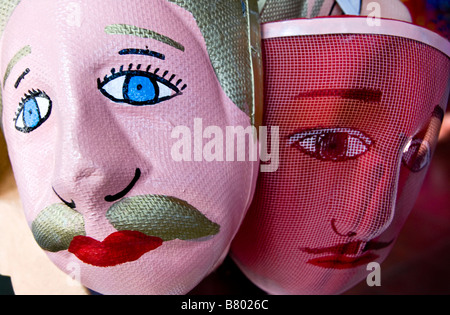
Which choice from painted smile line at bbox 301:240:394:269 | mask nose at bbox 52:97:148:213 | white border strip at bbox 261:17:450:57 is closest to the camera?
mask nose at bbox 52:97:148:213

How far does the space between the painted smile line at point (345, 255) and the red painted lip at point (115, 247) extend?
1.10 ft

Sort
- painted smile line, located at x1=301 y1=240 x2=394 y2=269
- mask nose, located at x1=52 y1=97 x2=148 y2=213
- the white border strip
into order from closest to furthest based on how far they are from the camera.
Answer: mask nose, located at x1=52 y1=97 x2=148 y2=213 < the white border strip < painted smile line, located at x1=301 y1=240 x2=394 y2=269

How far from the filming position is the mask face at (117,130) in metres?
0.56

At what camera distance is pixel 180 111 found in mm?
590

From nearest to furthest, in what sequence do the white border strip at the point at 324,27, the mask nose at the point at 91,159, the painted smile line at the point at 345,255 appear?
the mask nose at the point at 91,159
the white border strip at the point at 324,27
the painted smile line at the point at 345,255

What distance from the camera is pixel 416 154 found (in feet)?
2.62

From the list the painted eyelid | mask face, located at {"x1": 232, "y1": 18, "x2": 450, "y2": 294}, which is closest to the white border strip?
mask face, located at {"x1": 232, "y1": 18, "x2": 450, "y2": 294}

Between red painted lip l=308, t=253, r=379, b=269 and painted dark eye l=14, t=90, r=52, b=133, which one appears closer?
painted dark eye l=14, t=90, r=52, b=133

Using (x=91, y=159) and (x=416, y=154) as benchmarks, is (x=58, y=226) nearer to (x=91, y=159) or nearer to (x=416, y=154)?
(x=91, y=159)

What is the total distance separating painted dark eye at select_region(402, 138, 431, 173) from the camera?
78 cm

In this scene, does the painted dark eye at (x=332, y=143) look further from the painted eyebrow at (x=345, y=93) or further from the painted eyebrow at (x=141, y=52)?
the painted eyebrow at (x=141, y=52)

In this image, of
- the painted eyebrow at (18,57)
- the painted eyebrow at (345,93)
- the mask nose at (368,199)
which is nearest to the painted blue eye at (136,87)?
the painted eyebrow at (18,57)

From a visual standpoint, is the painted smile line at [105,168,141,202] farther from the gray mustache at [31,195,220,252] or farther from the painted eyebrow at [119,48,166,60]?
the painted eyebrow at [119,48,166,60]
